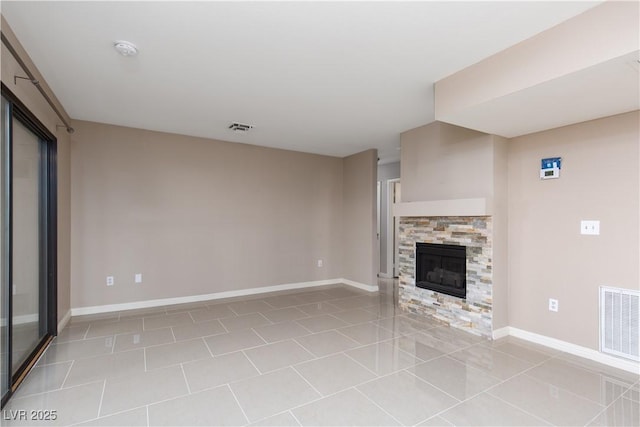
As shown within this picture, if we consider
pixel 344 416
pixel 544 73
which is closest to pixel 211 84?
pixel 544 73

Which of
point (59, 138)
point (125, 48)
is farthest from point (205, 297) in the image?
point (125, 48)

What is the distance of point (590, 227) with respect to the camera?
9.30 feet

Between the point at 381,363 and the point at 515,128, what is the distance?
2.56 meters

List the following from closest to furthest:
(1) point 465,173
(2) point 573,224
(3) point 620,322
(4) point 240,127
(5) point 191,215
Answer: (3) point 620,322 < (2) point 573,224 < (1) point 465,173 < (4) point 240,127 < (5) point 191,215

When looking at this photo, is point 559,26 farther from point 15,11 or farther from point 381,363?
point 15,11

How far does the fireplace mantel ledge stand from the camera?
10.6 ft

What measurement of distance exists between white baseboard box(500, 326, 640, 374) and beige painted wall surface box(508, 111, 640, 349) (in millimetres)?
49

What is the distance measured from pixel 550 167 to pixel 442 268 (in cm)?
156

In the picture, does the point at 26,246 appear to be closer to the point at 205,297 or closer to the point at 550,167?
the point at 205,297

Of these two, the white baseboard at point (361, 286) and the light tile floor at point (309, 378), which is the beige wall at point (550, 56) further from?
the white baseboard at point (361, 286)

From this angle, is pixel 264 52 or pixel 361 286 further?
pixel 361 286

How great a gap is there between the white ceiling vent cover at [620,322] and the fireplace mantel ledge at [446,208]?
3.87 feet

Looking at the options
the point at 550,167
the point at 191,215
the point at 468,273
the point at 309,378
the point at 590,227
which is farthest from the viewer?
the point at 191,215

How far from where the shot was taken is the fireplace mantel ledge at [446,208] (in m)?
3.22
